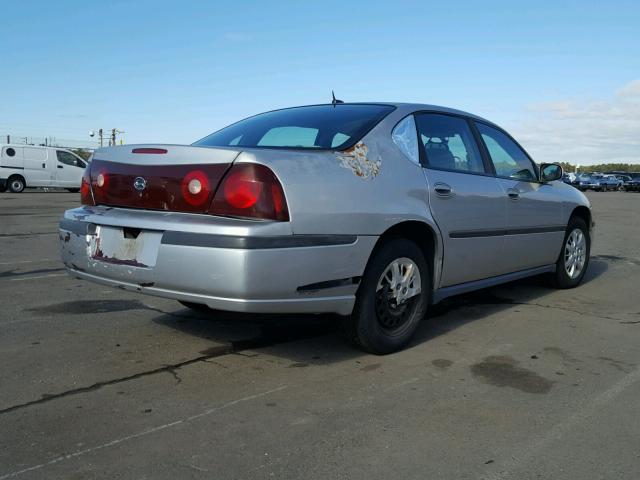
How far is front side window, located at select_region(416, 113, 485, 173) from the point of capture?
425cm

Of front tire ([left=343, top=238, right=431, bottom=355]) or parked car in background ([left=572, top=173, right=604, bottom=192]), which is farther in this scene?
parked car in background ([left=572, top=173, right=604, bottom=192])

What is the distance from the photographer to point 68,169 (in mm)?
24719

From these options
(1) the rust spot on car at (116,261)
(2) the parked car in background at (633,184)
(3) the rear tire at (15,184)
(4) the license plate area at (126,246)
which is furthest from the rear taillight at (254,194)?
(2) the parked car in background at (633,184)

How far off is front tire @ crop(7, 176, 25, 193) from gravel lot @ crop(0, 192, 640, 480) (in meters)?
20.8

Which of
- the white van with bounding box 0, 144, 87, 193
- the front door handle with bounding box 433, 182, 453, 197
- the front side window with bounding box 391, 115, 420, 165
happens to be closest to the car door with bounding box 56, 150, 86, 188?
the white van with bounding box 0, 144, 87, 193

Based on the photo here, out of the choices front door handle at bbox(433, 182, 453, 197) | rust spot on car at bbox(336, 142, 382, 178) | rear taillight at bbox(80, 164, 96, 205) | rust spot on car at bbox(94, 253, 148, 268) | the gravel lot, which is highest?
rust spot on car at bbox(336, 142, 382, 178)

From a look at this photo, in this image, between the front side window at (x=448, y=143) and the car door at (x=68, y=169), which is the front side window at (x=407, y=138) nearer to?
the front side window at (x=448, y=143)

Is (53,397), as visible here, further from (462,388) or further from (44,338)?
(462,388)

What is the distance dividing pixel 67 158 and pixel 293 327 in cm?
2299

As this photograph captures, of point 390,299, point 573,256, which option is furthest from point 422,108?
point 573,256

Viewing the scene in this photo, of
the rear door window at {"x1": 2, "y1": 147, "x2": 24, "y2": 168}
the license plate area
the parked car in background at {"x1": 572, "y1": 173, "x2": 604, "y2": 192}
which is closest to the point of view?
the license plate area

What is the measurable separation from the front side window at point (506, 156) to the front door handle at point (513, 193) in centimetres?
14

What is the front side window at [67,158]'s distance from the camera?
80.7 ft

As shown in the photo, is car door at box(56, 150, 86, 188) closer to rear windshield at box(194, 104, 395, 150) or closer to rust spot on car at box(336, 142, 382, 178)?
rear windshield at box(194, 104, 395, 150)
